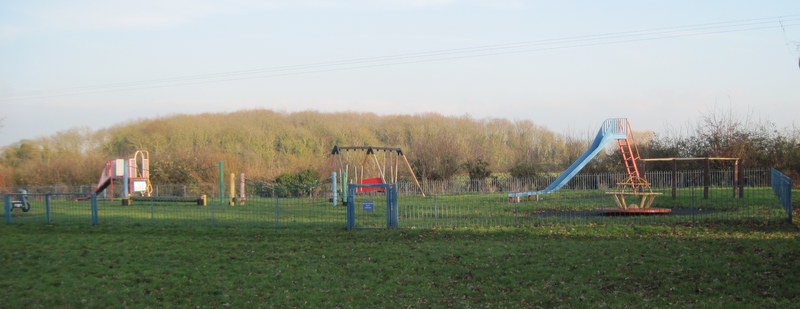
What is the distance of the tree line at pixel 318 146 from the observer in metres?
36.7

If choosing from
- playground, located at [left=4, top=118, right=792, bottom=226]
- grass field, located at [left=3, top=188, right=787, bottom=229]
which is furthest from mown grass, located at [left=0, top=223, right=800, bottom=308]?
grass field, located at [left=3, top=188, right=787, bottom=229]

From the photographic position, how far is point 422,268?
11.7 meters

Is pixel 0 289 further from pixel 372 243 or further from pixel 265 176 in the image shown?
pixel 265 176

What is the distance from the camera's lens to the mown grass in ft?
31.0

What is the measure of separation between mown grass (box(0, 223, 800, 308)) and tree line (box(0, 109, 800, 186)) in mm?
21896

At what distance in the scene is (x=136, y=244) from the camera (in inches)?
598

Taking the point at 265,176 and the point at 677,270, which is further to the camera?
the point at 265,176

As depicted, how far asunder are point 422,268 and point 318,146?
4418 centimetres

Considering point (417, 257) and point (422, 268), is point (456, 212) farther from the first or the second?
point (422, 268)

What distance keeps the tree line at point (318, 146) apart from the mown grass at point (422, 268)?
2190 cm

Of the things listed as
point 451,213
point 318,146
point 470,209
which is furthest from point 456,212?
point 318,146

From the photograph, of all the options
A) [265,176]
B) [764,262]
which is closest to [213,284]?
[764,262]

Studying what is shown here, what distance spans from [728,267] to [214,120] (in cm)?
5468

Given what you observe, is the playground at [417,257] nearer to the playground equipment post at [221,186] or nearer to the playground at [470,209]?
the playground at [470,209]
